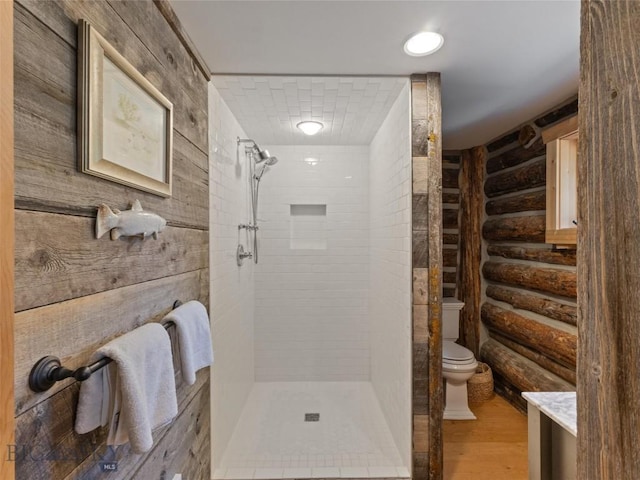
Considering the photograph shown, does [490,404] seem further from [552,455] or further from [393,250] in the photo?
[393,250]

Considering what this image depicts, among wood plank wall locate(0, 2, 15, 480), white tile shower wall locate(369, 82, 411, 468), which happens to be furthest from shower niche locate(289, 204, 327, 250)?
wood plank wall locate(0, 2, 15, 480)

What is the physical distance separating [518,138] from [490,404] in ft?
7.59

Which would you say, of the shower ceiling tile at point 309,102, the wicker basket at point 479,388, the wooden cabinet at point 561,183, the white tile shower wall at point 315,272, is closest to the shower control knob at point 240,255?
the white tile shower wall at point 315,272

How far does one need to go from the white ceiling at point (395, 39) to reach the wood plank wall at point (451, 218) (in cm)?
136

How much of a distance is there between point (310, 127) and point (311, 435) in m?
2.34

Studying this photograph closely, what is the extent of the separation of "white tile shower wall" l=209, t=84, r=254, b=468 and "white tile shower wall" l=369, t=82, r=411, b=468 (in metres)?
1.13

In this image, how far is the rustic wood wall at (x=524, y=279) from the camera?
2.22m

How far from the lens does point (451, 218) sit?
3.37 metres

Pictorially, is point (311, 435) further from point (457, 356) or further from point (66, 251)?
point (66, 251)

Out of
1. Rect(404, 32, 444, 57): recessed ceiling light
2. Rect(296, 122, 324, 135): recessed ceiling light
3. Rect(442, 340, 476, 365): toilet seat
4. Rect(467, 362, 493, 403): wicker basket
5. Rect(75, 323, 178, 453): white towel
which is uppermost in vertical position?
Rect(296, 122, 324, 135): recessed ceiling light

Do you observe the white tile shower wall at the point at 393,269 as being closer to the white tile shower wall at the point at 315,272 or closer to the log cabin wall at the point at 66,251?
the white tile shower wall at the point at 315,272

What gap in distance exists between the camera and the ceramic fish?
862 millimetres

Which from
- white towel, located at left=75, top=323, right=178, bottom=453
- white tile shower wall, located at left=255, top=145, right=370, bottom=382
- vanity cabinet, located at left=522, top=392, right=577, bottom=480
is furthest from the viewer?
white tile shower wall, located at left=255, top=145, right=370, bottom=382

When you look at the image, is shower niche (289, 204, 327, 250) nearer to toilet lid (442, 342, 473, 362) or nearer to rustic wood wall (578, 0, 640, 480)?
toilet lid (442, 342, 473, 362)
